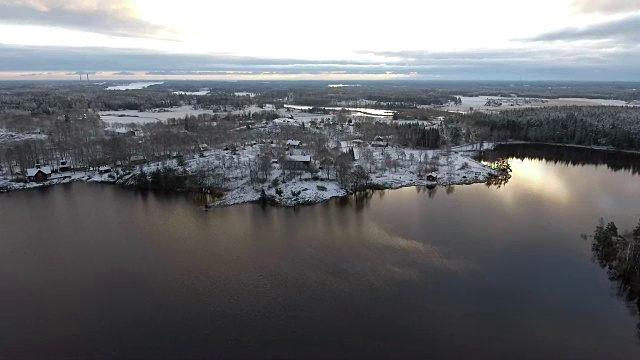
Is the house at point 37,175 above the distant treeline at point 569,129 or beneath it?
beneath

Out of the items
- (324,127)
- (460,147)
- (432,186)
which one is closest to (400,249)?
(432,186)

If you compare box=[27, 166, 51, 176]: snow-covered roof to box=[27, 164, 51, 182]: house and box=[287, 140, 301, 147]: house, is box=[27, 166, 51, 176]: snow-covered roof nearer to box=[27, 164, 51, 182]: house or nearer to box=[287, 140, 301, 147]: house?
box=[27, 164, 51, 182]: house

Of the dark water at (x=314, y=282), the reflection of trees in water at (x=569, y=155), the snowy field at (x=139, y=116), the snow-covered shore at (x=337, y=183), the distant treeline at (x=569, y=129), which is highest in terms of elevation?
the distant treeline at (x=569, y=129)

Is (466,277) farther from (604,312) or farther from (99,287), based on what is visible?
(99,287)

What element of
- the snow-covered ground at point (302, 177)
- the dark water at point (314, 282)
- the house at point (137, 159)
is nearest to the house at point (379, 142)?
the snow-covered ground at point (302, 177)

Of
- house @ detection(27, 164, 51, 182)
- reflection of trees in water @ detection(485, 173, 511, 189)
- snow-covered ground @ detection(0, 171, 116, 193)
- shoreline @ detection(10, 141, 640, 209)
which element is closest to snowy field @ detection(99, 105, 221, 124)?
snow-covered ground @ detection(0, 171, 116, 193)

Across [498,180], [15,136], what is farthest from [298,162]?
[15,136]

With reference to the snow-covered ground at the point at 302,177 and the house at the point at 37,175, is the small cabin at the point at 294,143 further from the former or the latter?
the house at the point at 37,175

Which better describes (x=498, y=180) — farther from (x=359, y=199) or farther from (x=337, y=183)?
(x=337, y=183)
